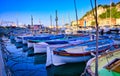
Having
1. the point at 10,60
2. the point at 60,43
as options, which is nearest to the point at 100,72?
the point at 10,60

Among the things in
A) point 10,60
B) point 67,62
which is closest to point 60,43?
point 10,60

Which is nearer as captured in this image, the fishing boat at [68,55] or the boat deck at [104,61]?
the boat deck at [104,61]

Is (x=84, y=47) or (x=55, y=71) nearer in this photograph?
(x=55, y=71)

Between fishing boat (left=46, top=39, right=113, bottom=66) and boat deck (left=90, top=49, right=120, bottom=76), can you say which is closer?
boat deck (left=90, top=49, right=120, bottom=76)

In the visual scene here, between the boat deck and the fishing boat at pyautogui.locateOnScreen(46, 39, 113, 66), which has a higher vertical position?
the boat deck

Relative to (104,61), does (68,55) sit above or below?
below

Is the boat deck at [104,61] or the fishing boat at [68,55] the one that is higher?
the boat deck at [104,61]

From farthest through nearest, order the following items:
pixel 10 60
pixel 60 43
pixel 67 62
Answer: pixel 60 43, pixel 10 60, pixel 67 62

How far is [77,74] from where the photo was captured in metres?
16.7

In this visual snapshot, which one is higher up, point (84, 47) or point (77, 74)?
point (84, 47)

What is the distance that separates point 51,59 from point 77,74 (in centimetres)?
323

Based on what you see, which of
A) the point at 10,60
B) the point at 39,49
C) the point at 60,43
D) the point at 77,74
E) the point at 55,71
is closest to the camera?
the point at 77,74

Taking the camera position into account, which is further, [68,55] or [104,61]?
[68,55]

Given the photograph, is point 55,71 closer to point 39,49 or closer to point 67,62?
point 67,62
